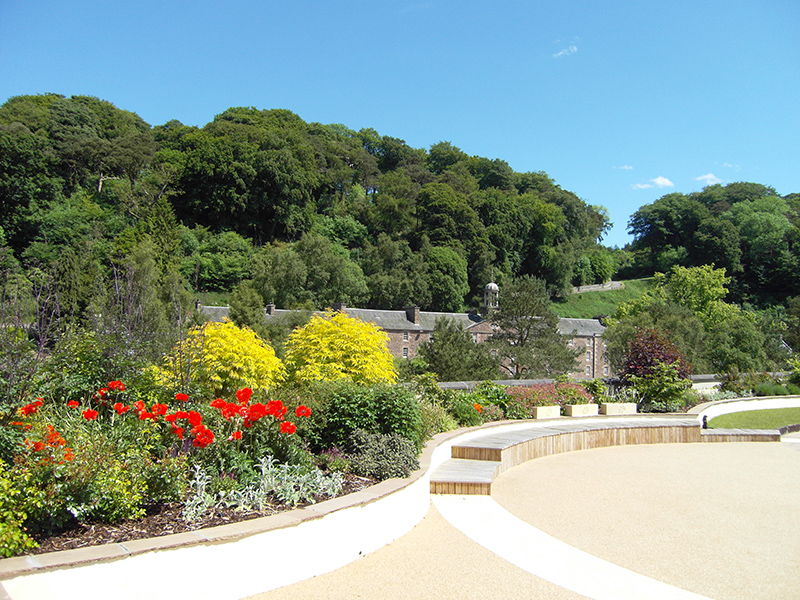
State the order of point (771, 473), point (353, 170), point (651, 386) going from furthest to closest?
1. point (353, 170)
2. point (651, 386)
3. point (771, 473)

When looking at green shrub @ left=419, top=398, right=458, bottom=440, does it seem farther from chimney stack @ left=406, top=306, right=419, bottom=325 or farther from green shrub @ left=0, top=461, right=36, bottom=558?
chimney stack @ left=406, top=306, right=419, bottom=325

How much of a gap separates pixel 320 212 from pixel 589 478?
216 feet

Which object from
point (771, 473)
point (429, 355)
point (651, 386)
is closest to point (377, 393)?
point (771, 473)

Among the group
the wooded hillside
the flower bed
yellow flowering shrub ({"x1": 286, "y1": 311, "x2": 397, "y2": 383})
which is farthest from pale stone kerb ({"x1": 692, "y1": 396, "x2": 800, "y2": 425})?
the wooded hillside

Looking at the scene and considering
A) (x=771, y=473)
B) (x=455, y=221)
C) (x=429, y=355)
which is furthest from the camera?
(x=455, y=221)

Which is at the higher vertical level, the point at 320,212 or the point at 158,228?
the point at 320,212

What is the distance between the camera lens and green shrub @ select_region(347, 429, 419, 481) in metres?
6.13

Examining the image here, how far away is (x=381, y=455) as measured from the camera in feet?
21.0

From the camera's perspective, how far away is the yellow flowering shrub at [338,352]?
1280 centimetres

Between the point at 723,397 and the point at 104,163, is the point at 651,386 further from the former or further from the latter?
the point at 104,163

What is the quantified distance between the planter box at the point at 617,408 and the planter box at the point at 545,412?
7.32 ft

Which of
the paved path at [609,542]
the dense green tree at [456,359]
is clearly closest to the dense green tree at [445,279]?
the dense green tree at [456,359]

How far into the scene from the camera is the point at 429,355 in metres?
24.3

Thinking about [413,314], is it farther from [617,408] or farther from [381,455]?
[381,455]
